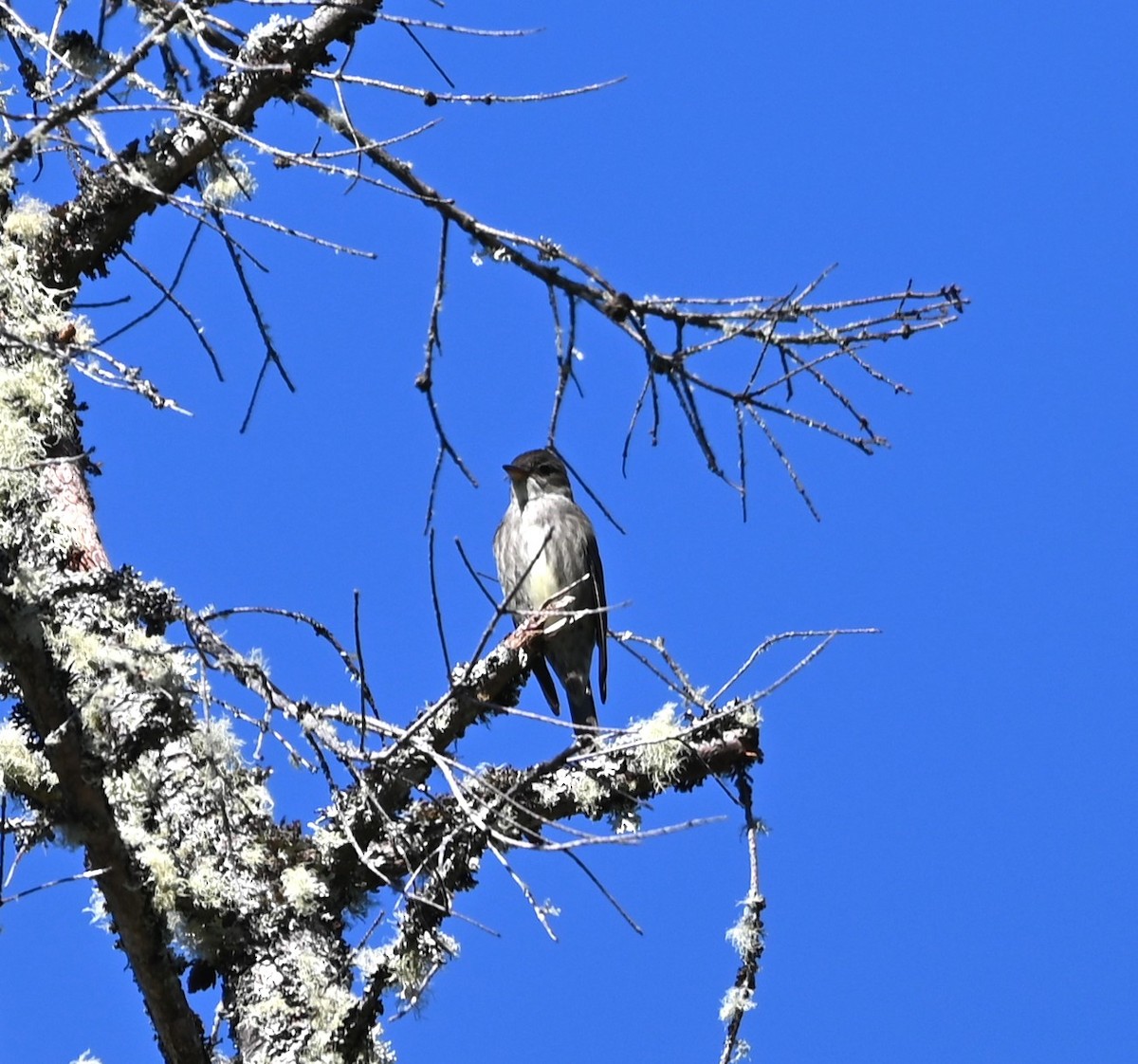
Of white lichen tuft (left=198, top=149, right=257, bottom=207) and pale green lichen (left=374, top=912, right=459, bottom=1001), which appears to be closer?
pale green lichen (left=374, top=912, right=459, bottom=1001)

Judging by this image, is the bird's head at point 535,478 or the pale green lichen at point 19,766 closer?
the pale green lichen at point 19,766

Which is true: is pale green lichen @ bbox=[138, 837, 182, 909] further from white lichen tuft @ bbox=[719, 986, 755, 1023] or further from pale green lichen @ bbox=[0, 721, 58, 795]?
white lichen tuft @ bbox=[719, 986, 755, 1023]

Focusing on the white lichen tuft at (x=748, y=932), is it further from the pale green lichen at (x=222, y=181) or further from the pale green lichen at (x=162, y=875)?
the pale green lichen at (x=222, y=181)

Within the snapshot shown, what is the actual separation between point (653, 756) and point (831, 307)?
1516 mm

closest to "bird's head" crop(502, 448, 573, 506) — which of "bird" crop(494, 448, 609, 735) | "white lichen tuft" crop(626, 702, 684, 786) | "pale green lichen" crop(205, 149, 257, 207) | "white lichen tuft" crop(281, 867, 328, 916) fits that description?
"bird" crop(494, 448, 609, 735)

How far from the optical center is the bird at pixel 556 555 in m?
7.08

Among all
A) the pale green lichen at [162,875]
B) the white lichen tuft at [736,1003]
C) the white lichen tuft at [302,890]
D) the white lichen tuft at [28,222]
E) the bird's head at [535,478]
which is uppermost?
the bird's head at [535,478]

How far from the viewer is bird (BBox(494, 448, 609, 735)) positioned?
7078 millimetres

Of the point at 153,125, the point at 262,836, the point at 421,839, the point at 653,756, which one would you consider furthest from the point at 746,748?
the point at 153,125

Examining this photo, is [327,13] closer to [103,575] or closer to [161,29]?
[103,575]

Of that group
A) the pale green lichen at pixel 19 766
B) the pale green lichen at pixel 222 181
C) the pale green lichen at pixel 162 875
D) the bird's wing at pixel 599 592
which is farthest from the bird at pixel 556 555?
the pale green lichen at pixel 19 766

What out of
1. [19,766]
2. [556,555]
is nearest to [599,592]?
[556,555]

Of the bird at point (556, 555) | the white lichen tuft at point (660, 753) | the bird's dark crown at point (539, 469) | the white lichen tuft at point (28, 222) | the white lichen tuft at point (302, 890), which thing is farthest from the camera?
the bird's dark crown at point (539, 469)

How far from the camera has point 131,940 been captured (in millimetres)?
3393
